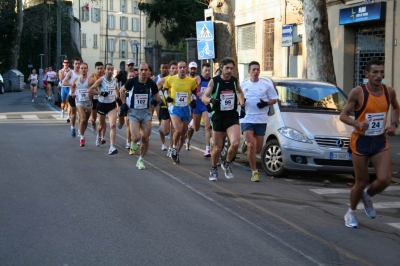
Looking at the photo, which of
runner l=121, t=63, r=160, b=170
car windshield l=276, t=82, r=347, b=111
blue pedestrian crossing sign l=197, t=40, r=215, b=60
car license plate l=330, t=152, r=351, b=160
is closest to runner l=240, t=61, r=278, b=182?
car windshield l=276, t=82, r=347, b=111

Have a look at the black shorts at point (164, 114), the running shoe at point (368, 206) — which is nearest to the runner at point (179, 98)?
the black shorts at point (164, 114)

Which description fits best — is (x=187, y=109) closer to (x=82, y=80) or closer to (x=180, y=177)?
(x=180, y=177)

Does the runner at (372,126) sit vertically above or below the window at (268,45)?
below

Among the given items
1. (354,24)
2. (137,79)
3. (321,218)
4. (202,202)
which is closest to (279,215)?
(321,218)

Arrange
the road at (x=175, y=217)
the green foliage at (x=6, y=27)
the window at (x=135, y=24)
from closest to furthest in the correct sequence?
the road at (x=175, y=217) → the green foliage at (x=6, y=27) → the window at (x=135, y=24)

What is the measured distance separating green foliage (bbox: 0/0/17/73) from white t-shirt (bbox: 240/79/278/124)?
51382 mm

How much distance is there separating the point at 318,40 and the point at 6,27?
53.4 metres

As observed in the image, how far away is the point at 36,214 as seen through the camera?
7.87 m

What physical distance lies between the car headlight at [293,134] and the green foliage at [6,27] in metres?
51.7

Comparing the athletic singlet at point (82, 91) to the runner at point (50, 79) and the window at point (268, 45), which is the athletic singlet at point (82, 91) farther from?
the runner at point (50, 79)

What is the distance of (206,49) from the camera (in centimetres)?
2017

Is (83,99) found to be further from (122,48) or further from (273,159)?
(122,48)

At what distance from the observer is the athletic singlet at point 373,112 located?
7.59 m

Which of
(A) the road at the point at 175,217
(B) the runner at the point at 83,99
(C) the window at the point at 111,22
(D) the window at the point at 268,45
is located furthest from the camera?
(C) the window at the point at 111,22
